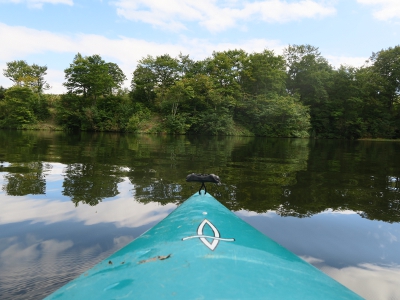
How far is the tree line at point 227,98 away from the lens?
28984 mm

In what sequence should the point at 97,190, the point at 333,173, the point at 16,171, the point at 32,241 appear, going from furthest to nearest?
the point at 333,173, the point at 16,171, the point at 97,190, the point at 32,241

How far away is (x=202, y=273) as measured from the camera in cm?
106

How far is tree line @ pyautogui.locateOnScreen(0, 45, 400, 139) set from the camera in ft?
95.1

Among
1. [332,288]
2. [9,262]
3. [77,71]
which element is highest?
[77,71]

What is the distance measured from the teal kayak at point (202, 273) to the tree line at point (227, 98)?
26.8 meters

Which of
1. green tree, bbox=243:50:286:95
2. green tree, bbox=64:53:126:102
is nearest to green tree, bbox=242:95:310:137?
green tree, bbox=243:50:286:95

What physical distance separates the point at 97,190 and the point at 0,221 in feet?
4.82

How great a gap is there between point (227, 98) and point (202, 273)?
29.3 metres

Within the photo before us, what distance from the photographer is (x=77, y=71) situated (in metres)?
28.5

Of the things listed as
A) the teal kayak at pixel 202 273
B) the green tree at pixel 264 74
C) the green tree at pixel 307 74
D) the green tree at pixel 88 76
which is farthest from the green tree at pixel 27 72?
the teal kayak at pixel 202 273

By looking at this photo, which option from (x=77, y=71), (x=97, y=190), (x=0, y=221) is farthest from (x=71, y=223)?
(x=77, y=71)

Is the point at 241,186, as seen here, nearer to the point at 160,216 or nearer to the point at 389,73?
the point at 160,216

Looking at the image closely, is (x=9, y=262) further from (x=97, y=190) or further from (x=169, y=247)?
(x=97, y=190)

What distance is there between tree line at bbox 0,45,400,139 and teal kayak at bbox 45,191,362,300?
26781 mm
